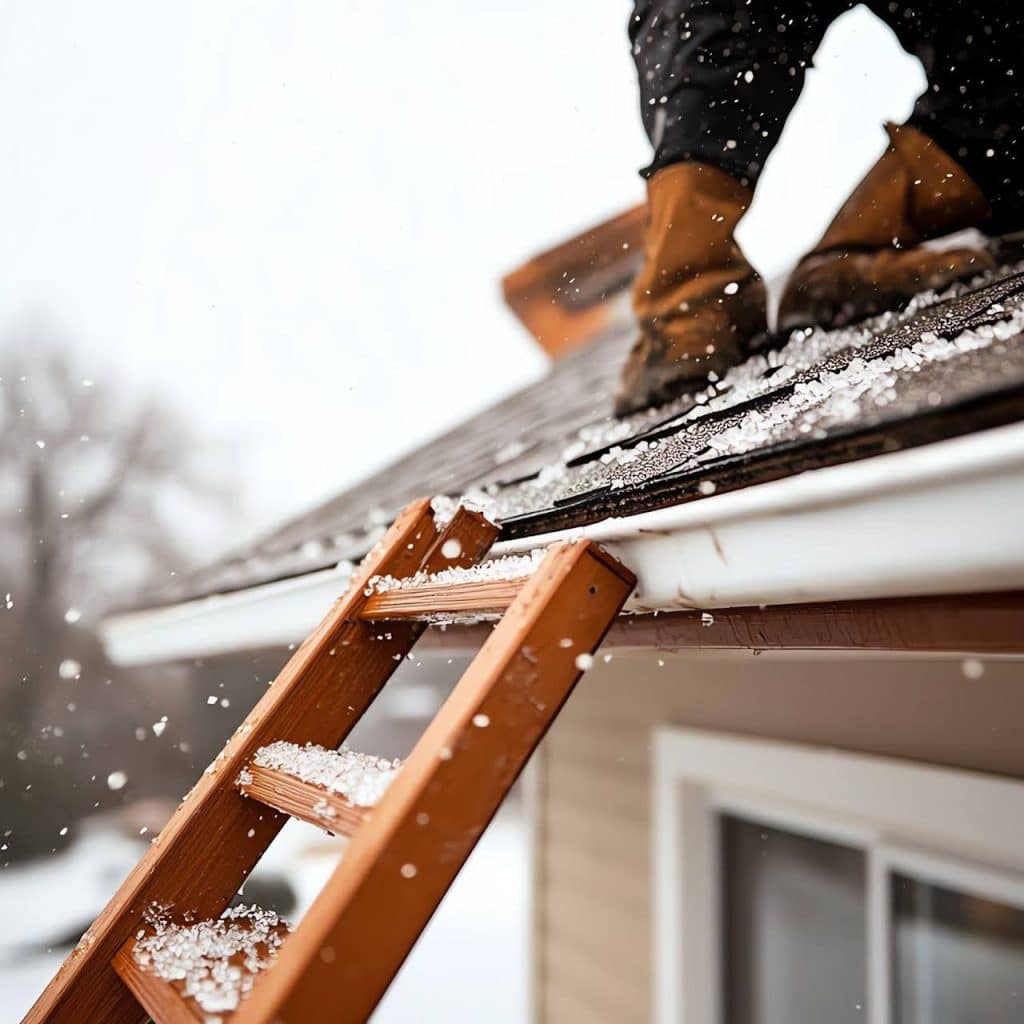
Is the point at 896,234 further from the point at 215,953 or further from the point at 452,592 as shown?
the point at 215,953

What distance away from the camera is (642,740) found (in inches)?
Answer: 91.6

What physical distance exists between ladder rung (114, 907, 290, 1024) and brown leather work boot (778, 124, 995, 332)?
1234 millimetres

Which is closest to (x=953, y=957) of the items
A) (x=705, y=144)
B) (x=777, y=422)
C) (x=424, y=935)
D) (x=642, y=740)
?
(x=642, y=740)

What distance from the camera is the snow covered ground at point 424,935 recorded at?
876 cm

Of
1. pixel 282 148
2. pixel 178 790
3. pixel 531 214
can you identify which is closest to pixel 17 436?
pixel 178 790

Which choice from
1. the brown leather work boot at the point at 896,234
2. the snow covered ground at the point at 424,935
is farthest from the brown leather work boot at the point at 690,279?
the snow covered ground at the point at 424,935

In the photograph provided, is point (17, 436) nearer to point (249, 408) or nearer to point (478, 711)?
point (249, 408)

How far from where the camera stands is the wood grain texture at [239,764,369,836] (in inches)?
34.2

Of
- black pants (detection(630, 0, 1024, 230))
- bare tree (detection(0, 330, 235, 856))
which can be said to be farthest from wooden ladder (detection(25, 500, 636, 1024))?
bare tree (detection(0, 330, 235, 856))

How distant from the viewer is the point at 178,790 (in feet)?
37.0

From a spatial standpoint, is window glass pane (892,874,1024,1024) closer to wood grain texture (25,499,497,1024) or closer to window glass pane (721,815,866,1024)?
window glass pane (721,815,866,1024)

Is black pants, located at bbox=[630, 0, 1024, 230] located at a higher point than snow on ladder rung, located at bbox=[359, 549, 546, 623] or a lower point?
higher

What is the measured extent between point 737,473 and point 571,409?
1.65 metres

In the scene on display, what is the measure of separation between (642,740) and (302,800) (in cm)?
149
